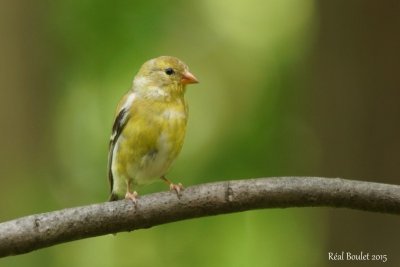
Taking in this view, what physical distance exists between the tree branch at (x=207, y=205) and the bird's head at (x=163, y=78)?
5.98ft

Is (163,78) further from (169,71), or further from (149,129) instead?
(149,129)

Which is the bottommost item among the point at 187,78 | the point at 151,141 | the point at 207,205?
the point at 207,205

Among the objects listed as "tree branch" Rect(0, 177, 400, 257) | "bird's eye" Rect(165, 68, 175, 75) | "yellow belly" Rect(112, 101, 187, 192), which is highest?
"bird's eye" Rect(165, 68, 175, 75)

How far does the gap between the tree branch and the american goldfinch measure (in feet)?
3.68

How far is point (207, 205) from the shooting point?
10.5ft

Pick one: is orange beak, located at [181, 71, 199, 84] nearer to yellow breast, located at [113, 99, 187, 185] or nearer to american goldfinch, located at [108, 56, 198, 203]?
american goldfinch, located at [108, 56, 198, 203]

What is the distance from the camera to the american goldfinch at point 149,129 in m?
4.54

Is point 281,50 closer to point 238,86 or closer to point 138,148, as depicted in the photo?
point 238,86

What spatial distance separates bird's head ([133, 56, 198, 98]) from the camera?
4955 millimetres

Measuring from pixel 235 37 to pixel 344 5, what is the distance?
3529mm

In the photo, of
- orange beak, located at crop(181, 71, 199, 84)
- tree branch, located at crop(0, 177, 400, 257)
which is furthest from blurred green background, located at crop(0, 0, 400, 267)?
tree branch, located at crop(0, 177, 400, 257)

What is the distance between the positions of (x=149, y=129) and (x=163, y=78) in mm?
611

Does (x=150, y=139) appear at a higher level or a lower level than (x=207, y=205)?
higher

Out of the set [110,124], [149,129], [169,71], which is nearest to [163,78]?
[169,71]
